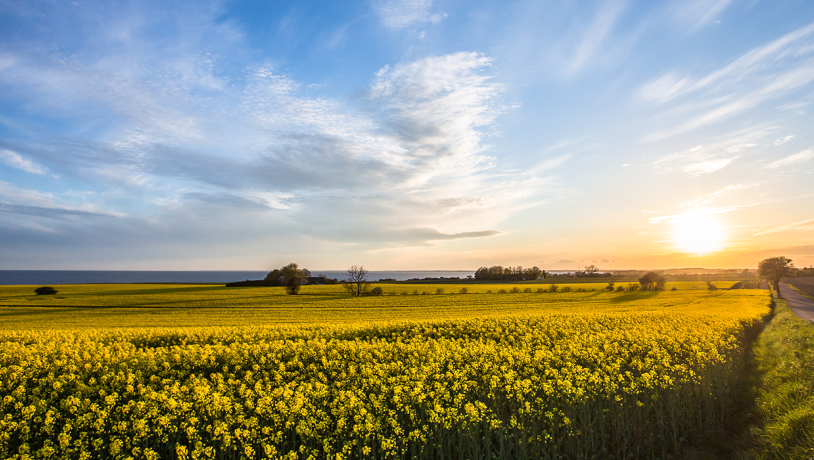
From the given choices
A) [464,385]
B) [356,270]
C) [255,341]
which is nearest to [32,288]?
[356,270]

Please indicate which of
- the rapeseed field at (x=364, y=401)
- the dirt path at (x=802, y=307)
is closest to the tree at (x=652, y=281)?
the dirt path at (x=802, y=307)

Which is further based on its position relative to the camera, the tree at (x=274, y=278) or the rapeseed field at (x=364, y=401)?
the tree at (x=274, y=278)

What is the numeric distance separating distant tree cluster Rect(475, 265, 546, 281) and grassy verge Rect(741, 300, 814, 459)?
A: 99.8 metres

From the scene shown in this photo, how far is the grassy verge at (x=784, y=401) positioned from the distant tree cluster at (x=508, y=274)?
99.8 metres

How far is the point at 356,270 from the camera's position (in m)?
64.8

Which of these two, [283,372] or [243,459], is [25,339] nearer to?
[283,372]

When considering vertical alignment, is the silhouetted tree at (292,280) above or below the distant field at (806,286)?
above

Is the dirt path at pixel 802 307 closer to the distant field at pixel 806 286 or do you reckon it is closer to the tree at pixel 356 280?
the distant field at pixel 806 286

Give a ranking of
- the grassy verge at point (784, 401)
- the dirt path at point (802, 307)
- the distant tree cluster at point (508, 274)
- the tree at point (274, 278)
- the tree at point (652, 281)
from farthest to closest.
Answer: the distant tree cluster at point (508, 274) → the tree at point (274, 278) → the tree at point (652, 281) → the dirt path at point (802, 307) → the grassy verge at point (784, 401)

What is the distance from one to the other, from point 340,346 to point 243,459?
5.54 meters

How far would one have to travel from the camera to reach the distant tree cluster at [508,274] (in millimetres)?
114838

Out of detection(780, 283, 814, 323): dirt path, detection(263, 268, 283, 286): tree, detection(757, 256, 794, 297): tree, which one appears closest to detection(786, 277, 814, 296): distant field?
detection(757, 256, 794, 297): tree

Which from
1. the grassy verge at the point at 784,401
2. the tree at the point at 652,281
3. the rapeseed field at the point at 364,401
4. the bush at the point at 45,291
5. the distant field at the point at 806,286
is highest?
the rapeseed field at the point at 364,401

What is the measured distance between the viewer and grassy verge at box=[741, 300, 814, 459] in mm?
6711
